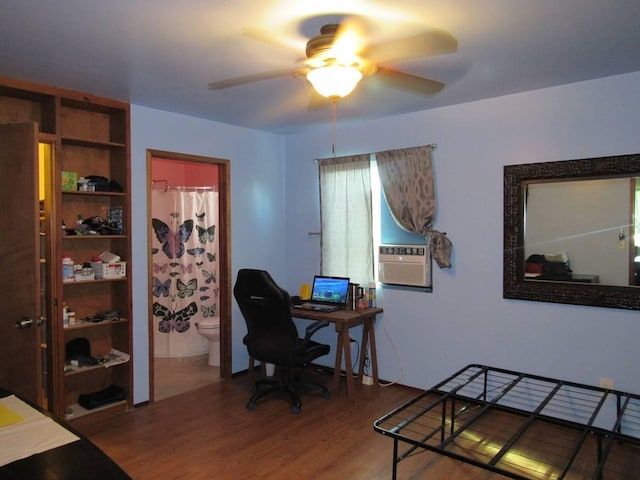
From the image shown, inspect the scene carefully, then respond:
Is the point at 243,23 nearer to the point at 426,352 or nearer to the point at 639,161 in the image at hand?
the point at 639,161

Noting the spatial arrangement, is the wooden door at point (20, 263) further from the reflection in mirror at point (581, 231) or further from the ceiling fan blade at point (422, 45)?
the reflection in mirror at point (581, 231)

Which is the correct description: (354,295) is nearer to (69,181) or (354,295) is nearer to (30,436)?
(69,181)

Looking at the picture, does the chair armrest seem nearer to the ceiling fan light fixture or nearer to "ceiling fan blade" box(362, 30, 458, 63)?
the ceiling fan light fixture

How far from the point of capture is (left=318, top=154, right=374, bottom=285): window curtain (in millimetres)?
4164

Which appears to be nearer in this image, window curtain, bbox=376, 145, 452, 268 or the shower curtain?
window curtain, bbox=376, 145, 452, 268

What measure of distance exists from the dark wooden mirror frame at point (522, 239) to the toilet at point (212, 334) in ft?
9.19

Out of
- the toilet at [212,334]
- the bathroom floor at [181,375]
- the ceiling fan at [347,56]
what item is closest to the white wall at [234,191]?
the bathroom floor at [181,375]

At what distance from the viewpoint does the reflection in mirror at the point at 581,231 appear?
2947 millimetres

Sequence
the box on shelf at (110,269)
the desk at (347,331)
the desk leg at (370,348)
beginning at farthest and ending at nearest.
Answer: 1. the desk leg at (370,348)
2. the desk at (347,331)
3. the box on shelf at (110,269)

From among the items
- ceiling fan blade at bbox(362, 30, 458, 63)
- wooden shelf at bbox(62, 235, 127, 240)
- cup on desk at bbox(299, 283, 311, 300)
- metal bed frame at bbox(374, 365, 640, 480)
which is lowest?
metal bed frame at bbox(374, 365, 640, 480)

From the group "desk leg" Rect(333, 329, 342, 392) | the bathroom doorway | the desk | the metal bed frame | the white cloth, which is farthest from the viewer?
the bathroom doorway

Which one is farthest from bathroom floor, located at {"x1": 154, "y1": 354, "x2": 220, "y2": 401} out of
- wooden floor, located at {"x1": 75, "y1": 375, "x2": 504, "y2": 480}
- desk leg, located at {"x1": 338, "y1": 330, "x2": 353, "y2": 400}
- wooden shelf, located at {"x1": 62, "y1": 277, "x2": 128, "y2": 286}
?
desk leg, located at {"x1": 338, "y1": 330, "x2": 353, "y2": 400}

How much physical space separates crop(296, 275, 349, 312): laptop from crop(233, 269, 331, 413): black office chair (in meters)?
0.41

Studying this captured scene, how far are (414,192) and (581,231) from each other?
1.26 metres
